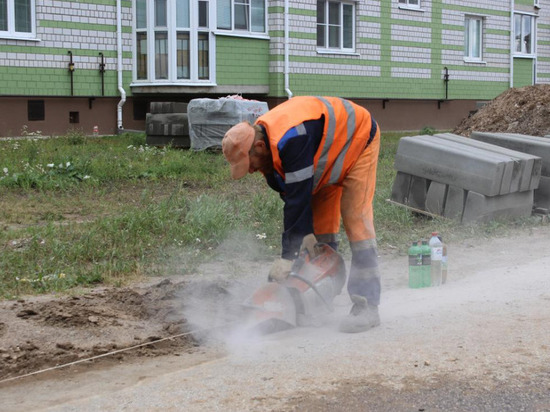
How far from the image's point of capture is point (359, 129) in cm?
546

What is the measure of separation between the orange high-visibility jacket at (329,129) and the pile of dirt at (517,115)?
1086cm

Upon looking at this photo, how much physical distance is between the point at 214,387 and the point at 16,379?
1160 mm

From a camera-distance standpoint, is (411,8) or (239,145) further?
(411,8)

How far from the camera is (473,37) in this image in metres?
28.9

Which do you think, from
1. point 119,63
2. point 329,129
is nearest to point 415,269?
point 329,129

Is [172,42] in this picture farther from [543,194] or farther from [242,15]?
[543,194]

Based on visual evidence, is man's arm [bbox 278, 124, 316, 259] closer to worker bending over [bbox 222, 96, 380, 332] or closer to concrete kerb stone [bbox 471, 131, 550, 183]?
worker bending over [bbox 222, 96, 380, 332]

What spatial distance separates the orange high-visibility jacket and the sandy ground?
107 cm

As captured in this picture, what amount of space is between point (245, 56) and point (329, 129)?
17027mm

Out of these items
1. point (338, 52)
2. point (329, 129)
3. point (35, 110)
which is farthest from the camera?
point (338, 52)

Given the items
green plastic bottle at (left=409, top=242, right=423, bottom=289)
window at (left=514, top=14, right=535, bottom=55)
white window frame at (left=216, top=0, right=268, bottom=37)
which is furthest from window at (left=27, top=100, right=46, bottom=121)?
window at (left=514, top=14, right=535, bottom=55)

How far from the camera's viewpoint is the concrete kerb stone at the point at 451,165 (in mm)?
9156

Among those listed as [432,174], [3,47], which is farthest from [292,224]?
[3,47]

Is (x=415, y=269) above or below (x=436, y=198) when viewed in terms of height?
below
